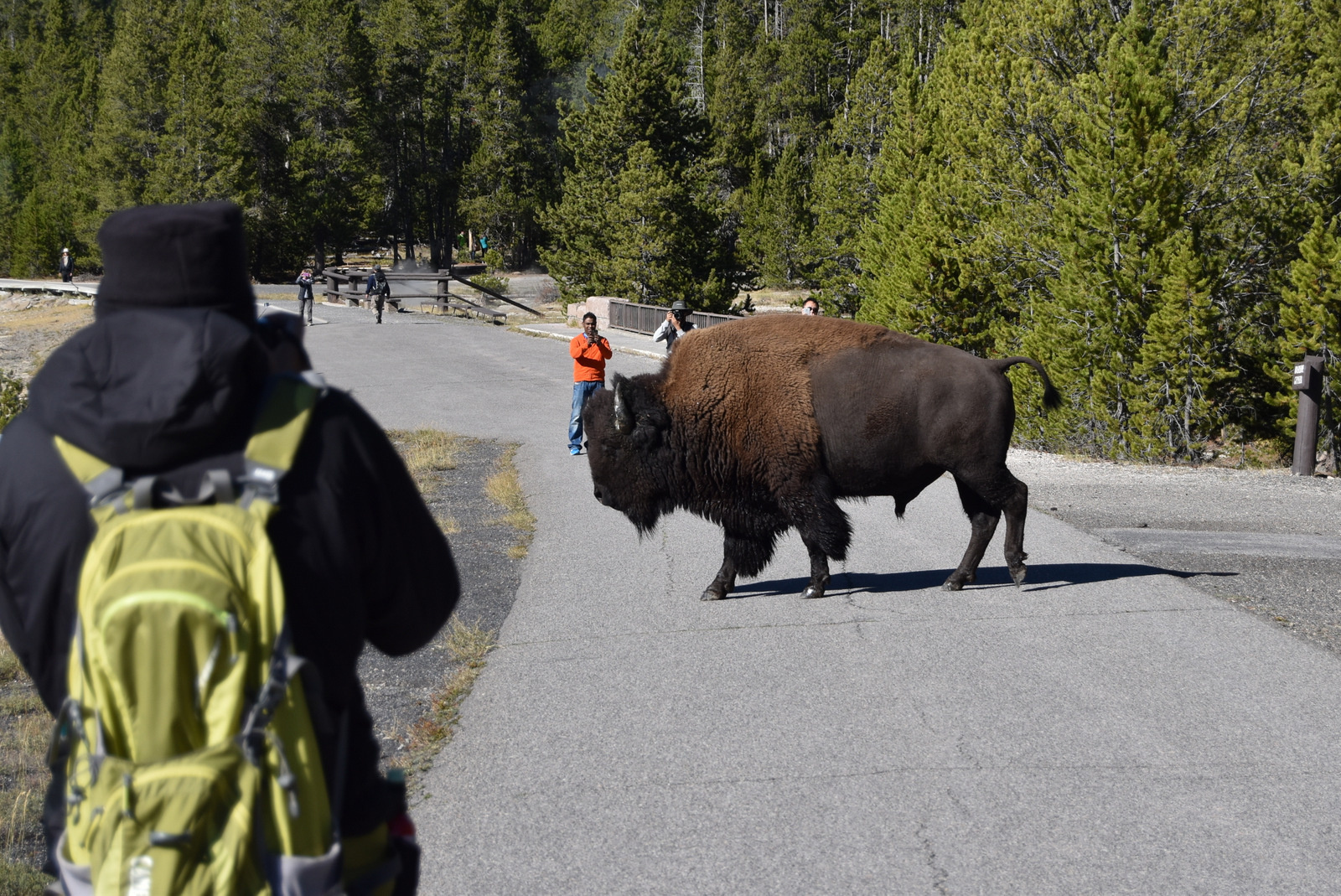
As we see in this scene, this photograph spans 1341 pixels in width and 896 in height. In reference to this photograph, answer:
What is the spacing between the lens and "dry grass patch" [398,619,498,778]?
541 cm

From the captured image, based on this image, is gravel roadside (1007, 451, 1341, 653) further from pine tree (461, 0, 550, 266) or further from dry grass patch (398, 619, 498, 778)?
pine tree (461, 0, 550, 266)

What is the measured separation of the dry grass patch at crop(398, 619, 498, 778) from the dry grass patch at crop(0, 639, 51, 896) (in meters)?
1.39

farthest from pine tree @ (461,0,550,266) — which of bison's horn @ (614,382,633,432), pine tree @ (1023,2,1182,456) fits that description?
bison's horn @ (614,382,633,432)

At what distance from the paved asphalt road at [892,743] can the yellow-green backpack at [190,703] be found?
226 cm

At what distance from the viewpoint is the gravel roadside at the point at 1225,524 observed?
8133 millimetres

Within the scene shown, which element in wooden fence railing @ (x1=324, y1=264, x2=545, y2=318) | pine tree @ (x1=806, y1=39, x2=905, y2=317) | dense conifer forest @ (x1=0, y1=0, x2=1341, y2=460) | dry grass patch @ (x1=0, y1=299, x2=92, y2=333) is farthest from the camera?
wooden fence railing @ (x1=324, y1=264, x2=545, y2=318)

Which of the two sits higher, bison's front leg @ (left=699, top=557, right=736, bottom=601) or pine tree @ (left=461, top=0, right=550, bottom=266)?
pine tree @ (left=461, top=0, right=550, bottom=266)

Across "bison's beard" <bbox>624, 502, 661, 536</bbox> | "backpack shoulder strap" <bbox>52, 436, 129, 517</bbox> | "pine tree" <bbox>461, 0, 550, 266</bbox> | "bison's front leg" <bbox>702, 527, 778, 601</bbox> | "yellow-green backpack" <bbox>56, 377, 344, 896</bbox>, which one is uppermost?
"pine tree" <bbox>461, 0, 550, 266</bbox>

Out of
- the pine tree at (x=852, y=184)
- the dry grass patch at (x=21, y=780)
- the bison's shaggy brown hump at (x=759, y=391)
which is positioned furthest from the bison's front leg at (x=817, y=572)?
the pine tree at (x=852, y=184)

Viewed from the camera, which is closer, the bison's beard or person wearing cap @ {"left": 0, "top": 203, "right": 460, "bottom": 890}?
person wearing cap @ {"left": 0, "top": 203, "right": 460, "bottom": 890}

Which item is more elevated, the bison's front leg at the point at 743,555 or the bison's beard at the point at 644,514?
Result: the bison's beard at the point at 644,514

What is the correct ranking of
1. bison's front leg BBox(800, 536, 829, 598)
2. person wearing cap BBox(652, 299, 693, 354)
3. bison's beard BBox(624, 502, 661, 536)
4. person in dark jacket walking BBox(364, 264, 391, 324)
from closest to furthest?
1. bison's front leg BBox(800, 536, 829, 598)
2. bison's beard BBox(624, 502, 661, 536)
3. person wearing cap BBox(652, 299, 693, 354)
4. person in dark jacket walking BBox(364, 264, 391, 324)

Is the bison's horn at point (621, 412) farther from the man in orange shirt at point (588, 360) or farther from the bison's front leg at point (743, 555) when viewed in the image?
the man in orange shirt at point (588, 360)

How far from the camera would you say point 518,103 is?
71938 millimetres
